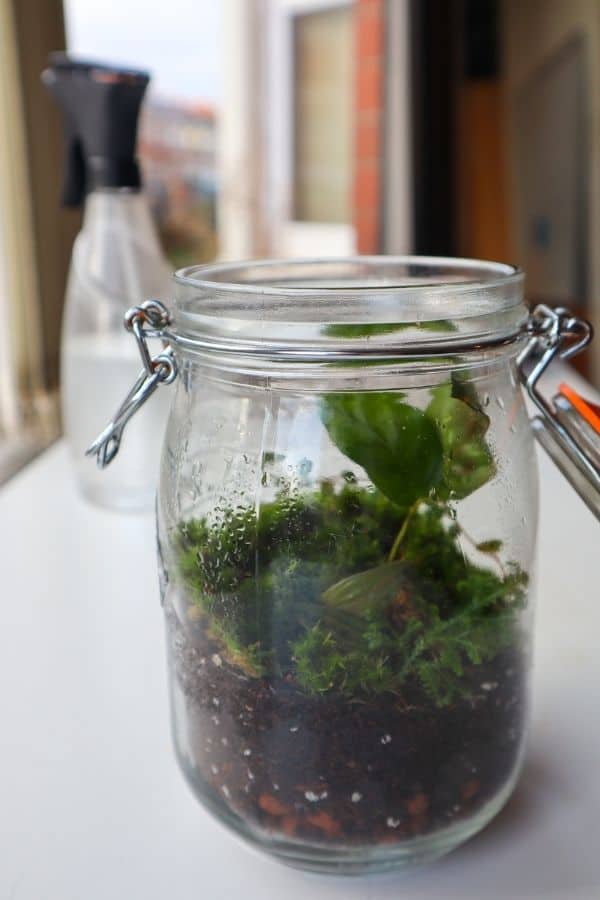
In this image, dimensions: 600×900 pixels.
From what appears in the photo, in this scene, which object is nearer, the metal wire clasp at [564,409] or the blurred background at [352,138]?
the metal wire clasp at [564,409]

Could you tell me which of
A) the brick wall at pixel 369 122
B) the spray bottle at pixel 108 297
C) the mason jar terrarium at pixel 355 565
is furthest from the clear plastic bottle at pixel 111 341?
the brick wall at pixel 369 122

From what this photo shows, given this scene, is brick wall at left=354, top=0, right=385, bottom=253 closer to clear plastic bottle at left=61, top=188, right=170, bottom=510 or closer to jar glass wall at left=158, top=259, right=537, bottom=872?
clear plastic bottle at left=61, top=188, right=170, bottom=510

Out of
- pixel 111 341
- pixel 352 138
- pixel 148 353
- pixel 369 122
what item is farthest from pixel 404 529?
pixel 352 138

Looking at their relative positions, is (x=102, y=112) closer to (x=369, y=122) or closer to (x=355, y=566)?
(x=355, y=566)

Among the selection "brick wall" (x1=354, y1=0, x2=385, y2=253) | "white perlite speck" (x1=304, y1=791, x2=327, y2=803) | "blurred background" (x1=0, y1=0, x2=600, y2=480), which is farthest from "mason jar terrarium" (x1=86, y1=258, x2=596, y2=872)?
Answer: "brick wall" (x1=354, y1=0, x2=385, y2=253)

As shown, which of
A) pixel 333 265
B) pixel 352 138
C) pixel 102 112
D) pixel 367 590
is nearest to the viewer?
pixel 367 590

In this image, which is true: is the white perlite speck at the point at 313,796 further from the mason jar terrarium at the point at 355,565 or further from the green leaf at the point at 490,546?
the green leaf at the point at 490,546

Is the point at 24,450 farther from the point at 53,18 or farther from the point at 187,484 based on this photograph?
the point at 187,484
